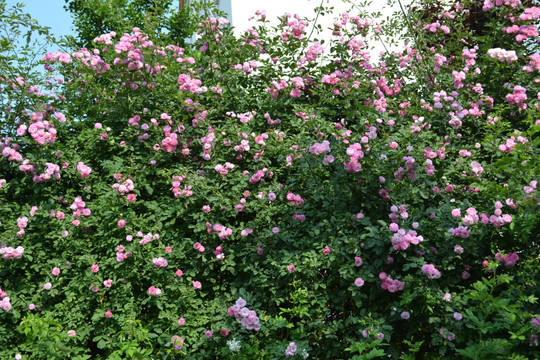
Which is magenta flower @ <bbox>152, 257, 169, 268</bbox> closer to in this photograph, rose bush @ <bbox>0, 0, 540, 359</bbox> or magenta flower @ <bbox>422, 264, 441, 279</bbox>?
rose bush @ <bbox>0, 0, 540, 359</bbox>

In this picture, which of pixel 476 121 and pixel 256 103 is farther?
pixel 256 103

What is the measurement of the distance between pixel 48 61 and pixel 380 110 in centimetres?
285

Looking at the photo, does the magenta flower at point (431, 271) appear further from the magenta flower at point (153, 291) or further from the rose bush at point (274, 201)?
the magenta flower at point (153, 291)

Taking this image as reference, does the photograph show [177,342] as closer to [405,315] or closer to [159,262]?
[159,262]

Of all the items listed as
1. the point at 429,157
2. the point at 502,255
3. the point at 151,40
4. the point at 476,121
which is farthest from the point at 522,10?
the point at 151,40

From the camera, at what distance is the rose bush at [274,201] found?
3.16 meters

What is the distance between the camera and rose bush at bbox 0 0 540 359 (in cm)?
316

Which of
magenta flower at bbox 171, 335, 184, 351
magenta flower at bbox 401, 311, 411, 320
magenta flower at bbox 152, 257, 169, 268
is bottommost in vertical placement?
magenta flower at bbox 171, 335, 184, 351

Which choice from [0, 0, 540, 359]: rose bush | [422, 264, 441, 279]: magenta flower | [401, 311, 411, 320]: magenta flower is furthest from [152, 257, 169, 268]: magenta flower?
[422, 264, 441, 279]: magenta flower

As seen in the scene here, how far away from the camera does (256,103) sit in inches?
179

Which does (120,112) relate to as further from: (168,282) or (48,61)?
(168,282)

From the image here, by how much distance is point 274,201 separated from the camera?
12.4ft

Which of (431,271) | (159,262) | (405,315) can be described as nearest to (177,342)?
(159,262)

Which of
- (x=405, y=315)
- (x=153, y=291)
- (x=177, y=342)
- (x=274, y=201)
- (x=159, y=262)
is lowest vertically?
(x=177, y=342)
